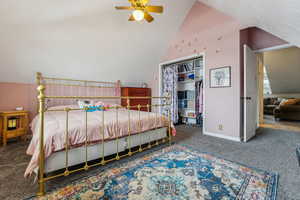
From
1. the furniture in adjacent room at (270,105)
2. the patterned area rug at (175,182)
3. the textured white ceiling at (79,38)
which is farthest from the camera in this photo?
the furniture in adjacent room at (270,105)

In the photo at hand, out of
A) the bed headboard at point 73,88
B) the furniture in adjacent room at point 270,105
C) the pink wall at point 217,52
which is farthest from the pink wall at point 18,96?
the furniture in adjacent room at point 270,105

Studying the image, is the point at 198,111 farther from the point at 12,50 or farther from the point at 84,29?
the point at 12,50

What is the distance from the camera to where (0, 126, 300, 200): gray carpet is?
4.61ft

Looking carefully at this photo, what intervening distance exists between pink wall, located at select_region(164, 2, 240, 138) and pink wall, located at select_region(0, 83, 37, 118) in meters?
4.16

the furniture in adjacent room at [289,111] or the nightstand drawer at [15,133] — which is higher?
the furniture in adjacent room at [289,111]

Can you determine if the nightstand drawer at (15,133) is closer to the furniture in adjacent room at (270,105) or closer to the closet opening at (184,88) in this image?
the closet opening at (184,88)

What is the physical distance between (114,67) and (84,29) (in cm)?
135

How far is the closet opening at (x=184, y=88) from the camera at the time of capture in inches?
173

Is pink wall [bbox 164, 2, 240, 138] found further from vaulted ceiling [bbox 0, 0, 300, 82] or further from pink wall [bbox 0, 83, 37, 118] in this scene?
pink wall [bbox 0, 83, 37, 118]

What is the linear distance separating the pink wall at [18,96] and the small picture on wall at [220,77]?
14.2ft

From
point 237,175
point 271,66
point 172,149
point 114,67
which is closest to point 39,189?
point 172,149

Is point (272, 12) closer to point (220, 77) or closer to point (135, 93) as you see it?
point (220, 77)

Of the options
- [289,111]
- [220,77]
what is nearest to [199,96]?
[220,77]

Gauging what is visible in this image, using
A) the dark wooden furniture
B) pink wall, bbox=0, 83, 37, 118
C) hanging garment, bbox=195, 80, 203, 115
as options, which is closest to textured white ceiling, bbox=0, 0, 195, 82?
pink wall, bbox=0, 83, 37, 118
